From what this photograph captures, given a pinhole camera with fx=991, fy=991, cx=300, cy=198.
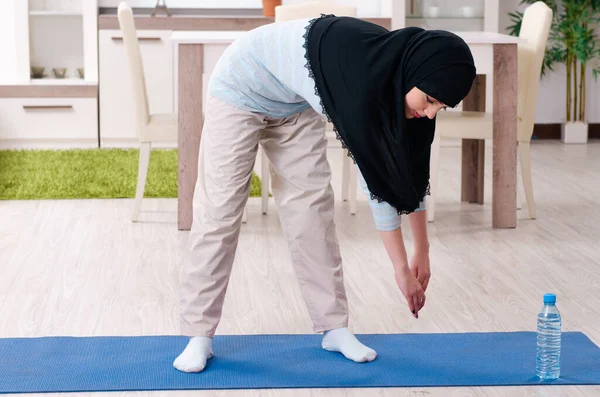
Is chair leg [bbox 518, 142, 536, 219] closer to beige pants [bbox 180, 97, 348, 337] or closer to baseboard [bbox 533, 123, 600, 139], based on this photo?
beige pants [bbox 180, 97, 348, 337]

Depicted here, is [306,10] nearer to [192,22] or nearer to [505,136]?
[505,136]

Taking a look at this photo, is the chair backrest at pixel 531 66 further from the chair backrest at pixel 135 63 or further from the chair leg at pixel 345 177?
the chair backrest at pixel 135 63

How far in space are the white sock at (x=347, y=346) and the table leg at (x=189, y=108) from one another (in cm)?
156

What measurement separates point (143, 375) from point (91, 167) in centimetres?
333

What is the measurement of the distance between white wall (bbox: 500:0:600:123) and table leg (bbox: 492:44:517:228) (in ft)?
10.1

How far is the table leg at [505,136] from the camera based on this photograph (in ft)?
12.9

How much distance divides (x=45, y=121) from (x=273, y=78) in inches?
173

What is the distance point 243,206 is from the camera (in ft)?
7.75

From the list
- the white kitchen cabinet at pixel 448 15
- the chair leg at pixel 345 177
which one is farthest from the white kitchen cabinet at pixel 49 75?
the chair leg at pixel 345 177

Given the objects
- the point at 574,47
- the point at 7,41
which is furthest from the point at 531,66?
the point at 7,41

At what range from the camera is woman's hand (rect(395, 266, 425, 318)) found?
202 centimetres

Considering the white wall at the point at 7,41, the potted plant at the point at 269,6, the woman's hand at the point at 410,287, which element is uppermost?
the potted plant at the point at 269,6

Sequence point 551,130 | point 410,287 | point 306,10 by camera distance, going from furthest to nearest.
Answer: point 551,130
point 306,10
point 410,287

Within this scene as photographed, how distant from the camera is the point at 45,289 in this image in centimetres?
302
